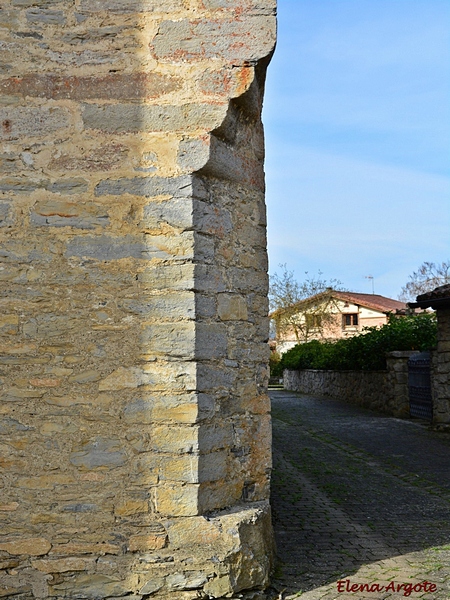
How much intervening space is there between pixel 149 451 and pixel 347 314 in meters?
38.1

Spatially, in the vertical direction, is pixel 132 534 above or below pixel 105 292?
below

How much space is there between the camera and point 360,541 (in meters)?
5.13

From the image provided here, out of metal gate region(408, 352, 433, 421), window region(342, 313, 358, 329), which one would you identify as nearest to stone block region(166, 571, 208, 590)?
metal gate region(408, 352, 433, 421)

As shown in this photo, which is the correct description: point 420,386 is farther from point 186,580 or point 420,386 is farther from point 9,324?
point 9,324

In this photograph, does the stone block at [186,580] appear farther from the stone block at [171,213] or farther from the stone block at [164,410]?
the stone block at [171,213]

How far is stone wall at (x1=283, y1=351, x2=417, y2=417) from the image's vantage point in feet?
47.6

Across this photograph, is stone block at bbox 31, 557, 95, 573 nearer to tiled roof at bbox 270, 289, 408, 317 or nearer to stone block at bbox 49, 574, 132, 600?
stone block at bbox 49, 574, 132, 600

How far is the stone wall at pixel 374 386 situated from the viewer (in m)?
14.5

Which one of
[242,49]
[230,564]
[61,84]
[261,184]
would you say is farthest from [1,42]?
[230,564]

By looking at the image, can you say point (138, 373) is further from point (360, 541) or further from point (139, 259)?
point (360, 541)

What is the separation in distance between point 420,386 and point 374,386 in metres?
2.52

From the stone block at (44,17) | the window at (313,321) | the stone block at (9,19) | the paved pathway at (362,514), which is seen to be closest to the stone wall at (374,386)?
the paved pathway at (362,514)

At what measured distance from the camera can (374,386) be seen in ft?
52.9

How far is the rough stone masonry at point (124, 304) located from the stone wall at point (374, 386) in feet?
35.9
